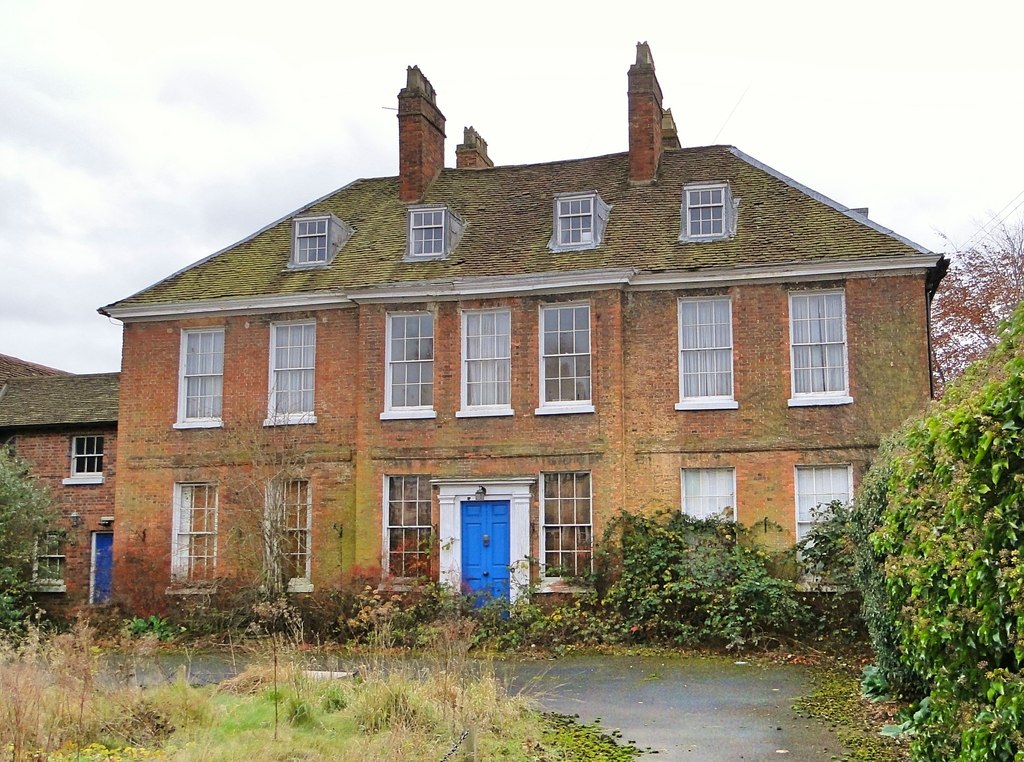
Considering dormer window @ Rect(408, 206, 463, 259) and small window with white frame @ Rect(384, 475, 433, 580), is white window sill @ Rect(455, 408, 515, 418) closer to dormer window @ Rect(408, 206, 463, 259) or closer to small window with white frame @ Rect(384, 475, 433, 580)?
small window with white frame @ Rect(384, 475, 433, 580)

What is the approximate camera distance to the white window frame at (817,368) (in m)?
19.9

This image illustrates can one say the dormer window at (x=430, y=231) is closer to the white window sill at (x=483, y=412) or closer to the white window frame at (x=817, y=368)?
the white window sill at (x=483, y=412)

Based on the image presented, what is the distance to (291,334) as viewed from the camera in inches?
→ 897

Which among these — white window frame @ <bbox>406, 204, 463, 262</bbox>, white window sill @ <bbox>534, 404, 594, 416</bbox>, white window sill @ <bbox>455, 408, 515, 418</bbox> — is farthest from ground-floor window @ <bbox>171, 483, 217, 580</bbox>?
white window sill @ <bbox>534, 404, 594, 416</bbox>

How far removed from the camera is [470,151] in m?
27.7

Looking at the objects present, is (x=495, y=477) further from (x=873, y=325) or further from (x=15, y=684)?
(x=15, y=684)

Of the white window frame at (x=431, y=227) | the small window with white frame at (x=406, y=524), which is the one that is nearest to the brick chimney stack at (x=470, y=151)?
the white window frame at (x=431, y=227)

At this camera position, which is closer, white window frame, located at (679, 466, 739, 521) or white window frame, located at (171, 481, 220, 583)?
white window frame, located at (679, 466, 739, 521)

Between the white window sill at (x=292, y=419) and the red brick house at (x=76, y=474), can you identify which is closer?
the white window sill at (x=292, y=419)

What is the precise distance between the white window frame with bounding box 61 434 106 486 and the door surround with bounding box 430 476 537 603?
349 inches

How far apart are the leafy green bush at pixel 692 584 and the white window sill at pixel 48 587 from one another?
40.0ft

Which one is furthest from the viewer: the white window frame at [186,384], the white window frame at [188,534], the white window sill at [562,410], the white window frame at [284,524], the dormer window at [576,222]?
the white window frame at [186,384]

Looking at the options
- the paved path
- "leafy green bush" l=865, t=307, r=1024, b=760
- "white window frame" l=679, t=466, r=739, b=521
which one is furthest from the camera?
"white window frame" l=679, t=466, r=739, b=521

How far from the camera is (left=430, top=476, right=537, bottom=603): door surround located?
20547 millimetres
